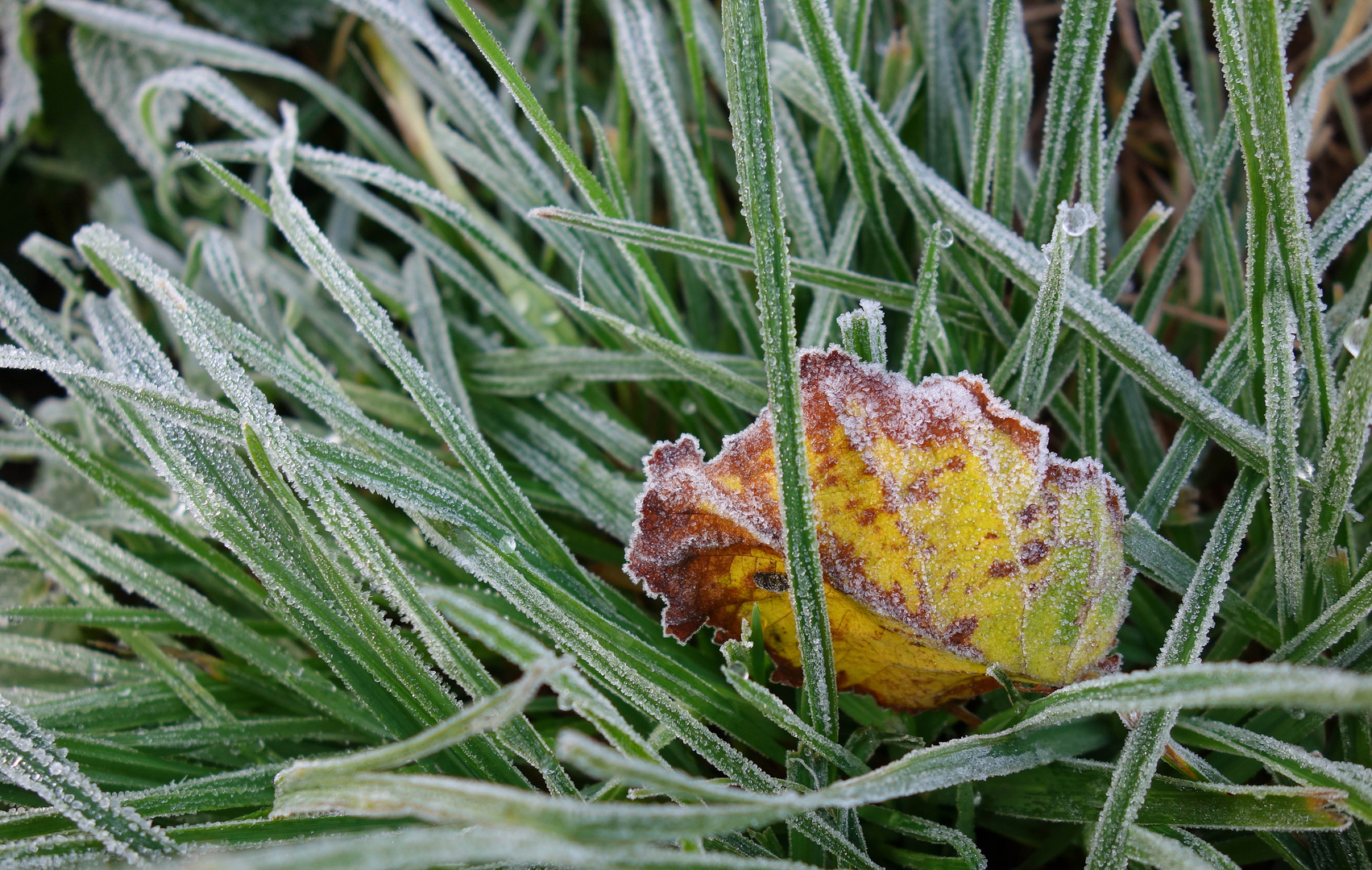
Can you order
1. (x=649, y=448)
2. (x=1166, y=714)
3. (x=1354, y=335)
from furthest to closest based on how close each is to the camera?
1. (x=649, y=448)
2. (x=1354, y=335)
3. (x=1166, y=714)

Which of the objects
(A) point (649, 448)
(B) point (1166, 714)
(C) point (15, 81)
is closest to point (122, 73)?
(C) point (15, 81)

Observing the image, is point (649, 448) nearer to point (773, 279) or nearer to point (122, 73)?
point (773, 279)

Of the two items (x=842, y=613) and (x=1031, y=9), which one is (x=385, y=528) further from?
(x=1031, y=9)

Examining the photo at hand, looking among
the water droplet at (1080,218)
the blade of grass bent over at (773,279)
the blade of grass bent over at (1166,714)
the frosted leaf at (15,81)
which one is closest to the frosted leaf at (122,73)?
the frosted leaf at (15,81)

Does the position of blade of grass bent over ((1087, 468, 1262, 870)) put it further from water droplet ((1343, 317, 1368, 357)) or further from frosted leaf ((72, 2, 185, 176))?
frosted leaf ((72, 2, 185, 176))

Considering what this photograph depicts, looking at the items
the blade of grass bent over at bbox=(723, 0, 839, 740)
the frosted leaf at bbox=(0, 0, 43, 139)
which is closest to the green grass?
the blade of grass bent over at bbox=(723, 0, 839, 740)

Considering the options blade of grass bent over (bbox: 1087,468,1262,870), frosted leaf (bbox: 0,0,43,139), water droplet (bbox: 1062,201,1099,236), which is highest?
water droplet (bbox: 1062,201,1099,236)

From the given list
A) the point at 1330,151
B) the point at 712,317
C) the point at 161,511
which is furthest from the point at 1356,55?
the point at 161,511
